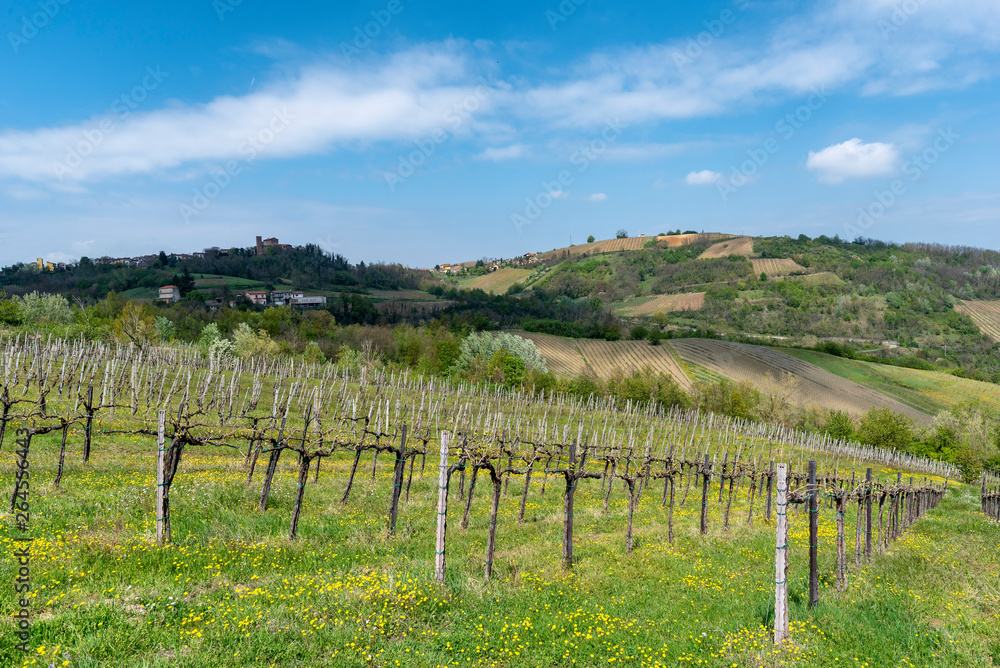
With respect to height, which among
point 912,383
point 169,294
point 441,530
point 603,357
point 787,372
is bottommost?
point 912,383

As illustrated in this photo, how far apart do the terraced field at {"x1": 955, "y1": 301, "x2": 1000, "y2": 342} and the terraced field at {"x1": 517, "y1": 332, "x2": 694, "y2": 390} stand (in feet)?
355

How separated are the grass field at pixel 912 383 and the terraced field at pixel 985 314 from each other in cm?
6064

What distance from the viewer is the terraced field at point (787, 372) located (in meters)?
85.1

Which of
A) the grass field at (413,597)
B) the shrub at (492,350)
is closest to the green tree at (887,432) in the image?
the shrub at (492,350)

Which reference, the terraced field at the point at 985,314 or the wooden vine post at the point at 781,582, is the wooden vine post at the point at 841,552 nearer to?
the wooden vine post at the point at 781,582

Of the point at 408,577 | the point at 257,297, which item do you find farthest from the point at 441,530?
the point at 257,297

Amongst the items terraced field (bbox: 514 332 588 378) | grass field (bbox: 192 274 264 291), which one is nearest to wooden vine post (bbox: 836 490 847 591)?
terraced field (bbox: 514 332 588 378)

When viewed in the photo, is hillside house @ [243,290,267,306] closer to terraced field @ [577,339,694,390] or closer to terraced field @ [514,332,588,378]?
terraced field @ [514,332,588,378]

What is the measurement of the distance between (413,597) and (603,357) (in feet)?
337

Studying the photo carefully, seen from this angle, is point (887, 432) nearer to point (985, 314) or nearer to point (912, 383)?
point (912, 383)

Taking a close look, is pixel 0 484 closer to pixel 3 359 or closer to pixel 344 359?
pixel 3 359

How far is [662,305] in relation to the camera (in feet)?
593

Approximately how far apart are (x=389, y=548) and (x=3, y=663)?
22.2ft

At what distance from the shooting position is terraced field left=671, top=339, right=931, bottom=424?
279ft
